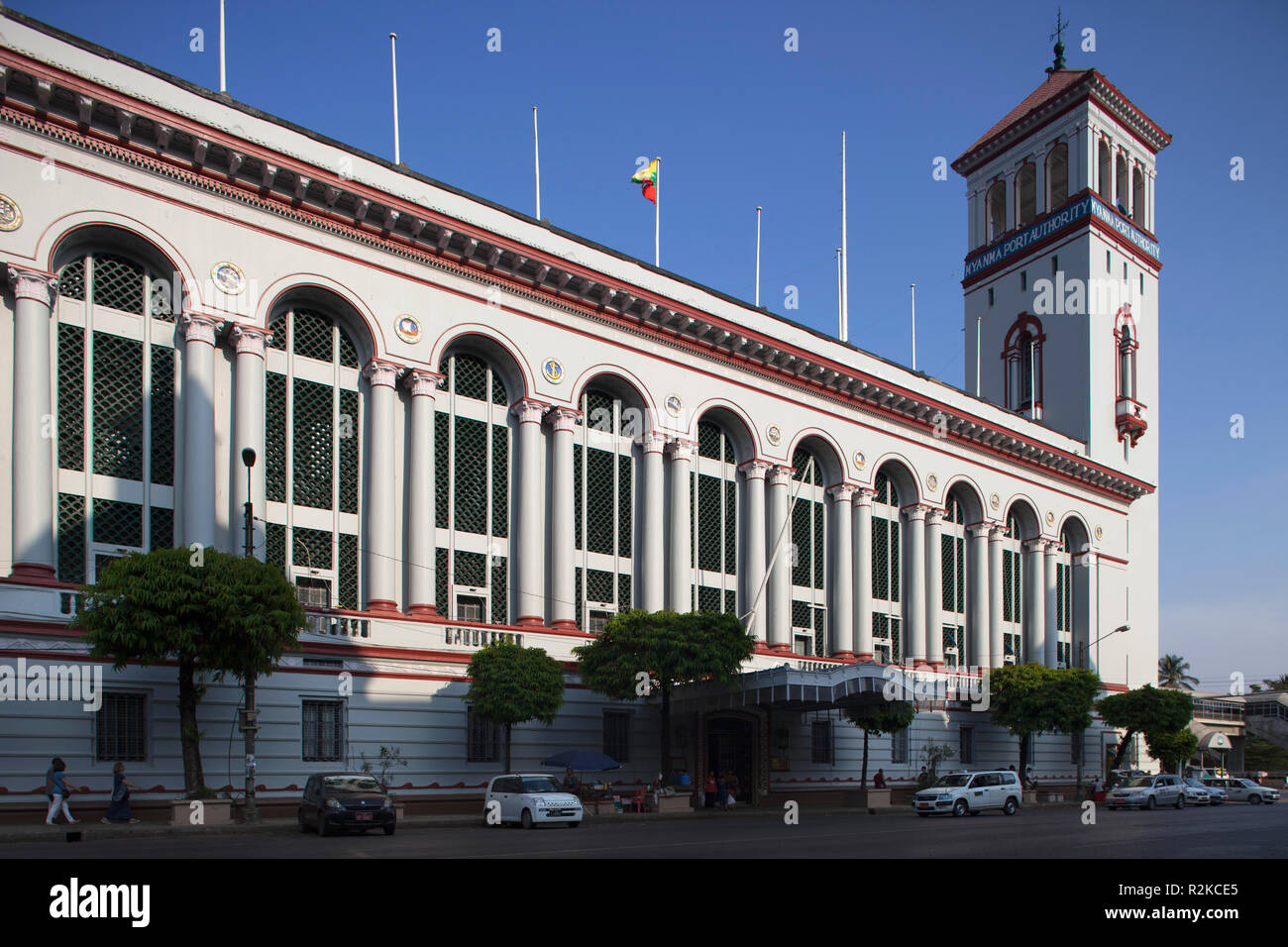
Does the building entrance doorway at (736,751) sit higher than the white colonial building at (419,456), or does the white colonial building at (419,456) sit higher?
the white colonial building at (419,456)

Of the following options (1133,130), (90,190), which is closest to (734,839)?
(90,190)

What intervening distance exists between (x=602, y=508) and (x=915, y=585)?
61.5 ft

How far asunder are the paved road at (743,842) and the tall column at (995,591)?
1040 inches

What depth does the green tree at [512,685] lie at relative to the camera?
32875 mm

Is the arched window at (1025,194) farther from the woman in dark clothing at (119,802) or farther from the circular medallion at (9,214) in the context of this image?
the woman in dark clothing at (119,802)

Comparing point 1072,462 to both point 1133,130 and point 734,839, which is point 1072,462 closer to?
point 1133,130

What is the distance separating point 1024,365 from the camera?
72750mm

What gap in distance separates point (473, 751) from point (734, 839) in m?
12.7

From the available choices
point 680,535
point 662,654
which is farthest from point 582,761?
point 680,535

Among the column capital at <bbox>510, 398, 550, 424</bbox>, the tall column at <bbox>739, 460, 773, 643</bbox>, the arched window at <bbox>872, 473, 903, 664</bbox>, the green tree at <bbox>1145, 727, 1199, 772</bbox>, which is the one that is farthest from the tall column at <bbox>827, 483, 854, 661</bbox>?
the green tree at <bbox>1145, 727, 1199, 772</bbox>

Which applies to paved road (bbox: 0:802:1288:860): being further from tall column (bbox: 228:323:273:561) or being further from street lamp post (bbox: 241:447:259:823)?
tall column (bbox: 228:323:273:561)

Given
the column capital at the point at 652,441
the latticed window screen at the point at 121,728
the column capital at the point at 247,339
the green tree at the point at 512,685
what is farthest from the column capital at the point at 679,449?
the latticed window screen at the point at 121,728
